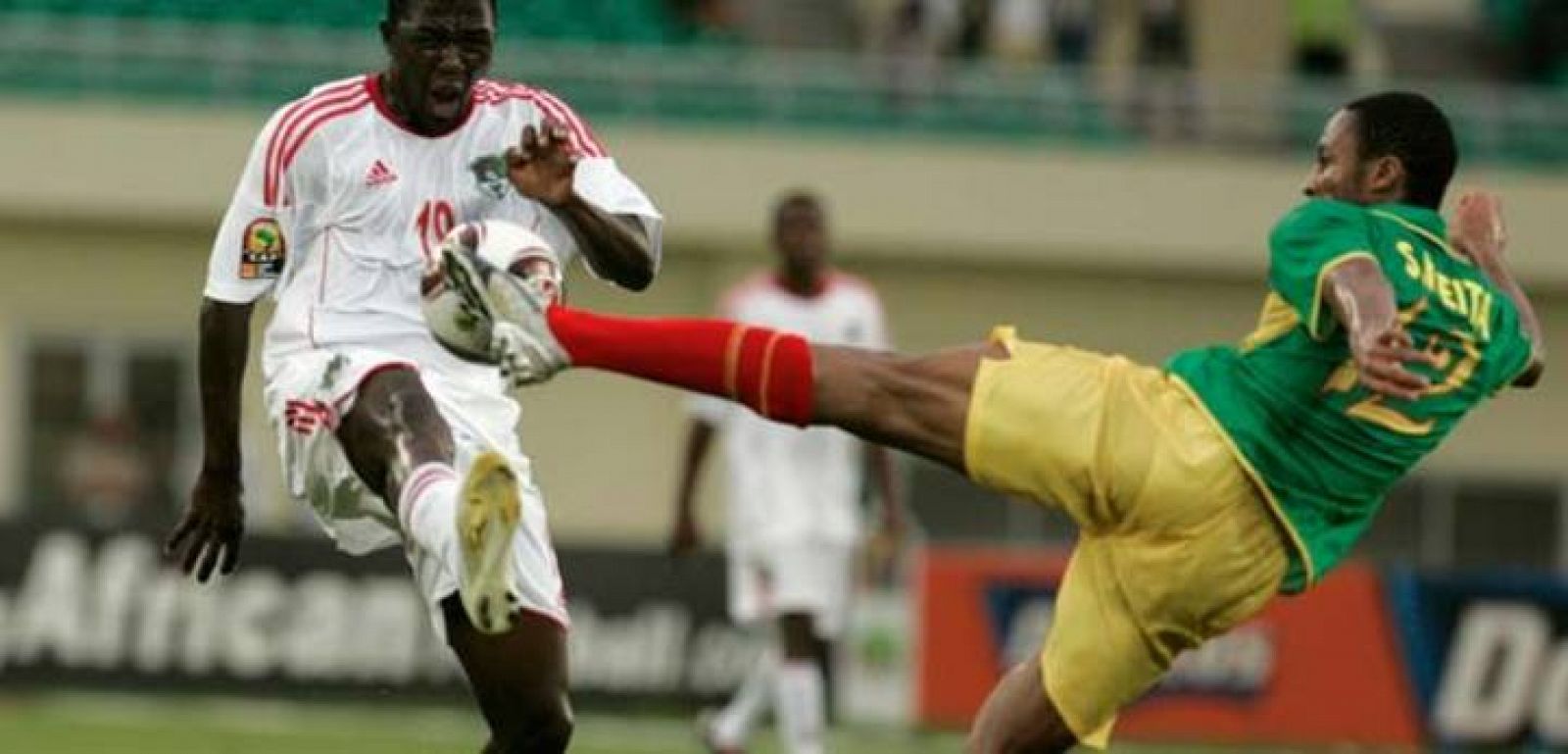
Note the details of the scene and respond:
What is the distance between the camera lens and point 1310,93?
96.9 ft

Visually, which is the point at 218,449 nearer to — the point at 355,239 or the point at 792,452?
the point at 355,239

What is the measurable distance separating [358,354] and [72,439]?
64.8 ft

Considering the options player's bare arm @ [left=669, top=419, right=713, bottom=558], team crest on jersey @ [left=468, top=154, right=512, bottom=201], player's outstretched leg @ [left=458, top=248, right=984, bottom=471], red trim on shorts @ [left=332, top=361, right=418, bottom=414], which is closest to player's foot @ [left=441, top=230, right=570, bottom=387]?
player's outstretched leg @ [left=458, top=248, right=984, bottom=471]

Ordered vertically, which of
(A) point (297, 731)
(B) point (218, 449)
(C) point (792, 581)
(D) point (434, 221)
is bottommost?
(A) point (297, 731)

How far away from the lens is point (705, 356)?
9.46 metres

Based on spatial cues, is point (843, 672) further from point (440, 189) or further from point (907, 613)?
point (440, 189)

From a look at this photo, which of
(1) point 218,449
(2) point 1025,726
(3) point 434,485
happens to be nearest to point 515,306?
(3) point 434,485

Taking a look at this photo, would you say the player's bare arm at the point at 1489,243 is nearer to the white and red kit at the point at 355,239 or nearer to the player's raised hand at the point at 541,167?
the white and red kit at the point at 355,239

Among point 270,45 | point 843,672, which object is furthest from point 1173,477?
point 270,45

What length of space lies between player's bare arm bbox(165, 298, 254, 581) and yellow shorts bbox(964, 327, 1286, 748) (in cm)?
198

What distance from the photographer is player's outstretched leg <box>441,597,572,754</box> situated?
32.8 ft

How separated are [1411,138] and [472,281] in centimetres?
224

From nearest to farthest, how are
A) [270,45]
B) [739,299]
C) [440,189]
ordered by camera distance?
[440,189]
[739,299]
[270,45]

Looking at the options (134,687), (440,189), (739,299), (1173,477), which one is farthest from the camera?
(134,687)
